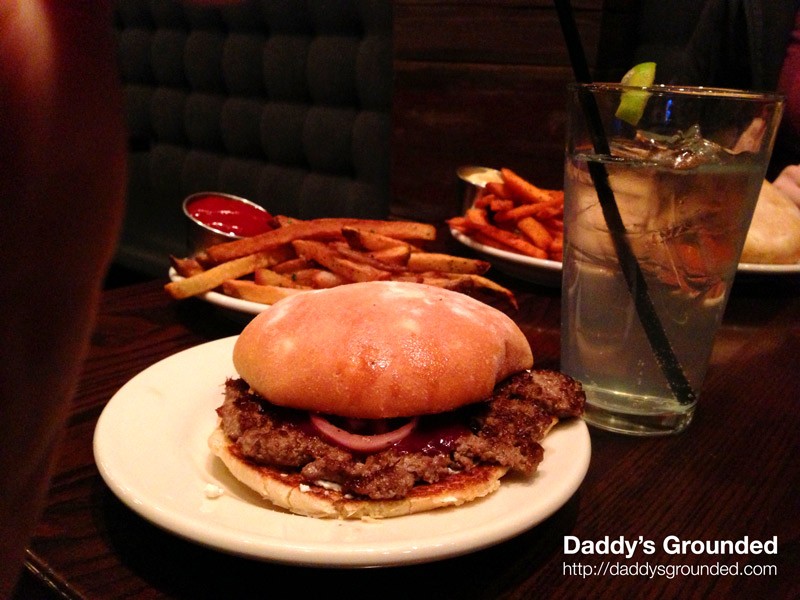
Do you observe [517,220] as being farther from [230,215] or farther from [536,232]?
[230,215]

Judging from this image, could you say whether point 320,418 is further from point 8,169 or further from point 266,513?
point 8,169

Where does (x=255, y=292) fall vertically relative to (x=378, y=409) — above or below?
below

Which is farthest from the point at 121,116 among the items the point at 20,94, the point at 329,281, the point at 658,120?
the point at 329,281

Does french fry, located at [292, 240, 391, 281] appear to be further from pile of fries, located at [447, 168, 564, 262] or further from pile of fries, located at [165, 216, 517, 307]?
pile of fries, located at [447, 168, 564, 262]

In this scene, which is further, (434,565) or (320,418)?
(320,418)

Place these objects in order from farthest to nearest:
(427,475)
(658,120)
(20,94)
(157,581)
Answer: (658,120)
(427,475)
(157,581)
(20,94)

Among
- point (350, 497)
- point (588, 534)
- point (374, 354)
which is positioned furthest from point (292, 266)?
point (588, 534)
